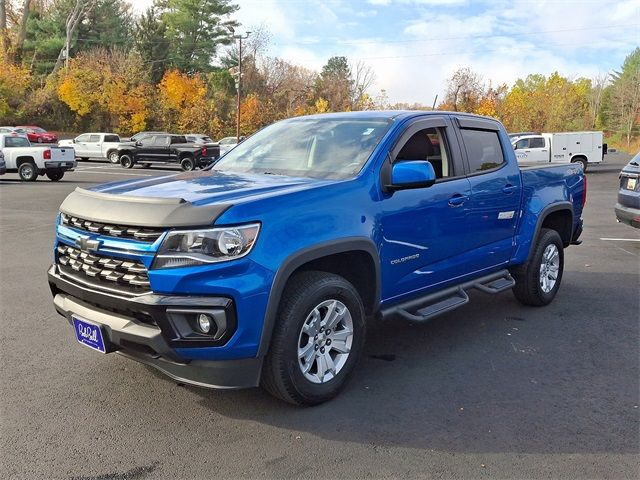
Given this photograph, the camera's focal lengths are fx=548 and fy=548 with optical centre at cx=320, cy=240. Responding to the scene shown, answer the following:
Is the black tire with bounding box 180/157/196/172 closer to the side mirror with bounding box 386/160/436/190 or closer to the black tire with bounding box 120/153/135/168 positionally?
the black tire with bounding box 120/153/135/168

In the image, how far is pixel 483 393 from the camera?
365cm

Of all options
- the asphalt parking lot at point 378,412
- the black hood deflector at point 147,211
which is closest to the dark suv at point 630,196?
the asphalt parking lot at point 378,412

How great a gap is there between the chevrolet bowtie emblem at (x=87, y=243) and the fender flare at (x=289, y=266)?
1068 millimetres

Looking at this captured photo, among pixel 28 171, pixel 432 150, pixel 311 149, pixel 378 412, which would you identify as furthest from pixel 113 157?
→ pixel 378 412

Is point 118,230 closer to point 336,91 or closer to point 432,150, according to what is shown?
point 432,150

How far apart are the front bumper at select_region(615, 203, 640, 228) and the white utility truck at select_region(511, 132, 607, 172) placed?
1742 centimetres

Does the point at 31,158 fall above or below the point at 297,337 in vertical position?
above

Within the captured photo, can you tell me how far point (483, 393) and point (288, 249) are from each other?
5.54 ft

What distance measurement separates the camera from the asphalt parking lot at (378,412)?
9.32 feet

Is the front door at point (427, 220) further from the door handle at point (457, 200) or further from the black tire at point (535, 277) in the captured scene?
the black tire at point (535, 277)

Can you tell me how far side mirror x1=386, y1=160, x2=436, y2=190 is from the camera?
3.66 meters

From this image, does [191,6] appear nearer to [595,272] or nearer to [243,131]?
[243,131]

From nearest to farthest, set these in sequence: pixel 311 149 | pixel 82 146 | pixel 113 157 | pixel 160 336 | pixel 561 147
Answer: pixel 160 336 < pixel 311 149 < pixel 561 147 < pixel 113 157 < pixel 82 146

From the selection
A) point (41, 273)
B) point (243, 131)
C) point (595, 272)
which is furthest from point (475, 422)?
point (243, 131)
